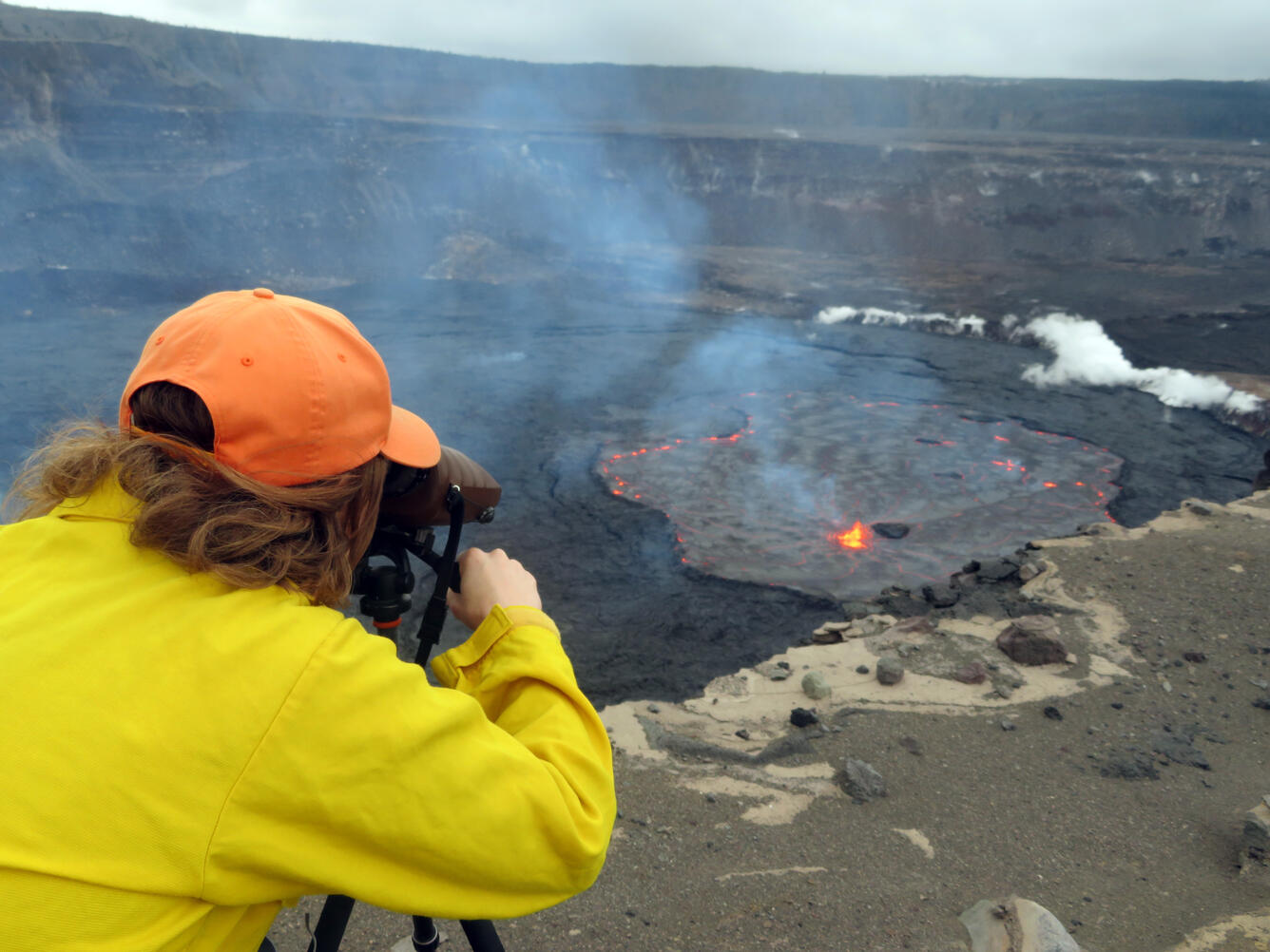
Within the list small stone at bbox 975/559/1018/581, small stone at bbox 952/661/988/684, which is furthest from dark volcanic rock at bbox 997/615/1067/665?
small stone at bbox 975/559/1018/581

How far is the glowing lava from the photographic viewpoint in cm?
842

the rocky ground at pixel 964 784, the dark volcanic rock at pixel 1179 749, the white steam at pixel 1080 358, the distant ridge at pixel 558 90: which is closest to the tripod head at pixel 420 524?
the rocky ground at pixel 964 784

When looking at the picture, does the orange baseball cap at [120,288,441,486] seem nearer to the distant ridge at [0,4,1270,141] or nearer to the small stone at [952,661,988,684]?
the small stone at [952,661,988,684]

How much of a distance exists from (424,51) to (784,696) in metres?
46.0

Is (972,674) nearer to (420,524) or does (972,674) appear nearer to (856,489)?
(420,524)

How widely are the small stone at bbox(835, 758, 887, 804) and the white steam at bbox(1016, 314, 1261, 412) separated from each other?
11.9 metres

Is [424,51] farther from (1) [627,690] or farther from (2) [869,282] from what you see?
(1) [627,690]

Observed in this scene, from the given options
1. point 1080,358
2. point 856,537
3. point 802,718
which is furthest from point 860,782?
point 1080,358

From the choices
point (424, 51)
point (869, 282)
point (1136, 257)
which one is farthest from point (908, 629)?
point (424, 51)

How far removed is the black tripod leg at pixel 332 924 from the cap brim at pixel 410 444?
70 cm

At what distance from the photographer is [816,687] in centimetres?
508

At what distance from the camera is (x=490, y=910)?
3.22 feet

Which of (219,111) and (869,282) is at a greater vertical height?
(219,111)

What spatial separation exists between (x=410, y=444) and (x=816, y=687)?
4.31 meters
